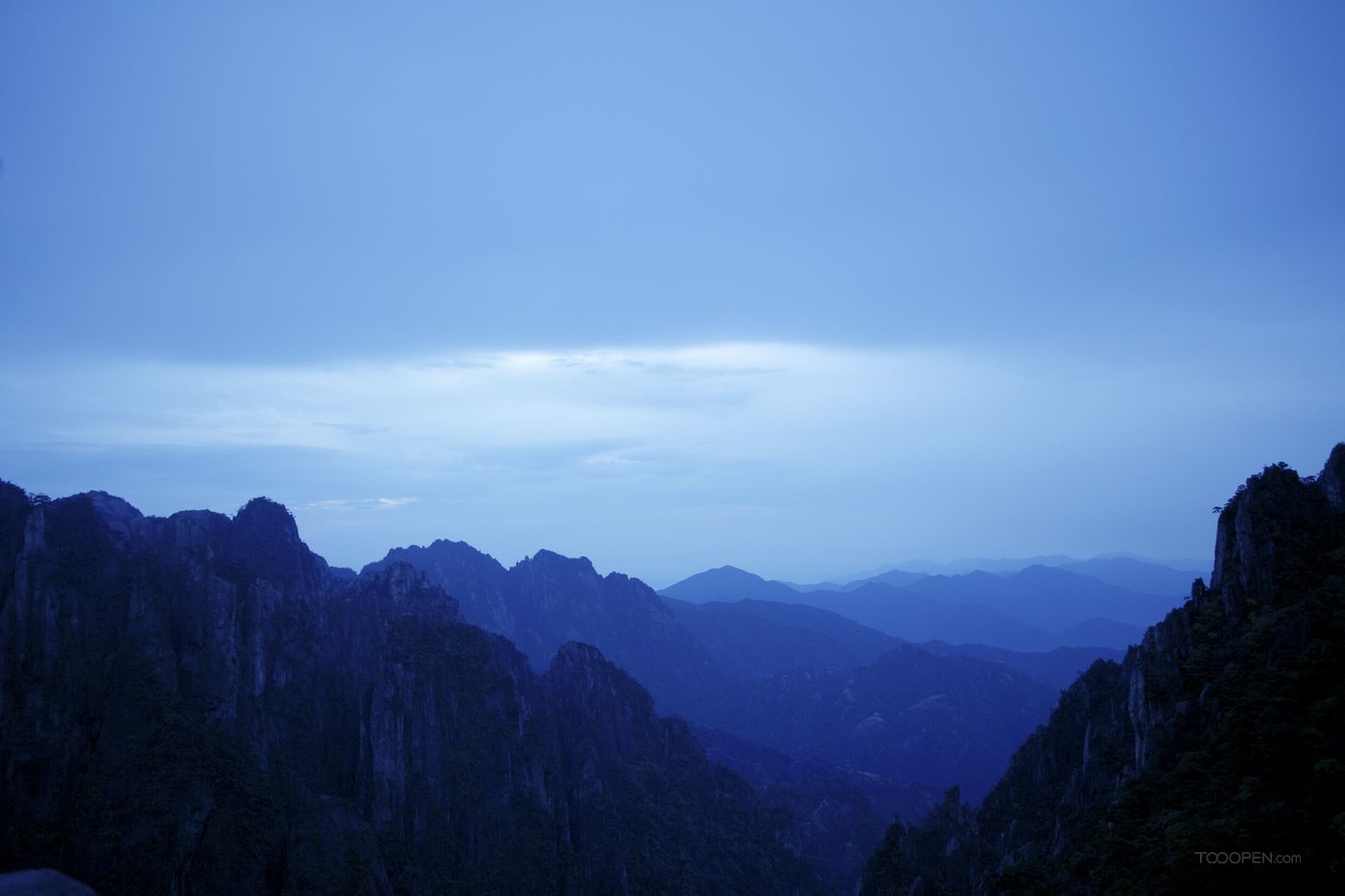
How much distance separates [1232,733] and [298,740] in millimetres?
87953

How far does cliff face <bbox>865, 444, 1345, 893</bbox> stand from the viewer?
31234 mm

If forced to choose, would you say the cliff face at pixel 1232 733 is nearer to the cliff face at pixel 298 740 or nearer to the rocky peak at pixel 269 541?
the cliff face at pixel 298 740

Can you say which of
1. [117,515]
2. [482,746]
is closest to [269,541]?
[117,515]

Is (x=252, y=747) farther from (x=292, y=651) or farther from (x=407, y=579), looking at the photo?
(x=407, y=579)

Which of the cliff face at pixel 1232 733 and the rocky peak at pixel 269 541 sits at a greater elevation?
the rocky peak at pixel 269 541

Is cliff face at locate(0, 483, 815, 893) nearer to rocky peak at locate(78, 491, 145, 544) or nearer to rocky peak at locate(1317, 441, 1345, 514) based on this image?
rocky peak at locate(78, 491, 145, 544)

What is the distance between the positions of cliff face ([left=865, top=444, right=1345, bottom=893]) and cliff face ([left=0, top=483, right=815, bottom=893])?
5329 centimetres

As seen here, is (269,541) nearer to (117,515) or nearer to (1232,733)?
(117,515)

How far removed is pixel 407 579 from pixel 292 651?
3110 cm

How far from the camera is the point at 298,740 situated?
90.8 metres

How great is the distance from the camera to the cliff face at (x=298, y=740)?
7044 cm

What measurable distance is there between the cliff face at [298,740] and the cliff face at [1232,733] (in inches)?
2098

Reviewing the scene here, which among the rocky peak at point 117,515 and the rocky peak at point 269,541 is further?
the rocky peak at point 269,541

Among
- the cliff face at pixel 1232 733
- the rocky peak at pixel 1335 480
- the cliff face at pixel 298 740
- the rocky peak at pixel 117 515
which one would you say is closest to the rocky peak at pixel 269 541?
the cliff face at pixel 298 740
